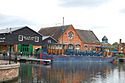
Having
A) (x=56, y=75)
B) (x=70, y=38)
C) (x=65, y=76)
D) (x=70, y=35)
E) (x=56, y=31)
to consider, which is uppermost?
(x=56, y=31)

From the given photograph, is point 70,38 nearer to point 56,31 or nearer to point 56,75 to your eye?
point 56,31

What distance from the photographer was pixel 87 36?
8575 centimetres

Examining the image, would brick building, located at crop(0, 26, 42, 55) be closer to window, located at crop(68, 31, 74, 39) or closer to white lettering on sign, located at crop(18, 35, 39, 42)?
white lettering on sign, located at crop(18, 35, 39, 42)

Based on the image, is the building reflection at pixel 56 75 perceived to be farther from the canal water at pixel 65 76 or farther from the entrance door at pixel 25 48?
the entrance door at pixel 25 48

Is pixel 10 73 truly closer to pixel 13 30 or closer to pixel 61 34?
pixel 13 30

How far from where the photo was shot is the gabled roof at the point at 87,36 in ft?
273

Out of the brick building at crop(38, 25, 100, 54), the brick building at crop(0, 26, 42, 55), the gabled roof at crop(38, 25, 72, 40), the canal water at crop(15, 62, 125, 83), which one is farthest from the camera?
the gabled roof at crop(38, 25, 72, 40)

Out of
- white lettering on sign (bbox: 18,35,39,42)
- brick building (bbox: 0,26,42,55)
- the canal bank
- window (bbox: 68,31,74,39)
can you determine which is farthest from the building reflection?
window (bbox: 68,31,74,39)

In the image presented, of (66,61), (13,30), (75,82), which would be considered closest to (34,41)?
(13,30)

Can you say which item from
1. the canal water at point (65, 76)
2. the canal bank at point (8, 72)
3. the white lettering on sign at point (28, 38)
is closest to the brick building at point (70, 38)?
the white lettering on sign at point (28, 38)

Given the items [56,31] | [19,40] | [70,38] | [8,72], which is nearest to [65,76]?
[8,72]

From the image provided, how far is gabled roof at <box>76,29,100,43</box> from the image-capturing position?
273 feet

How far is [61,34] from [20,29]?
14.2m

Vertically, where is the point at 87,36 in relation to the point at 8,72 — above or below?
above
